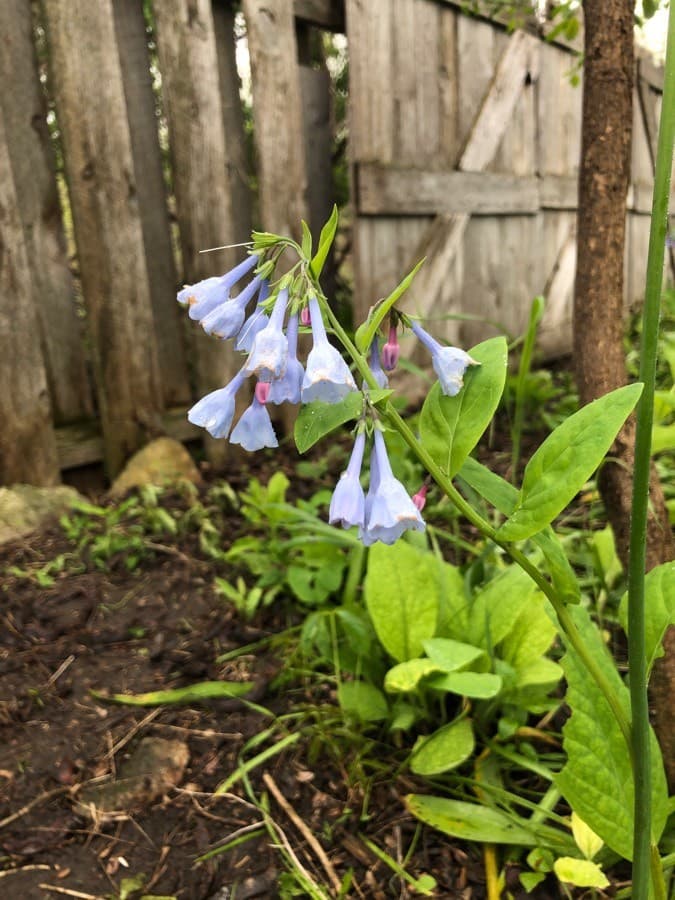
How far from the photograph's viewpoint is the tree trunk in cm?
141

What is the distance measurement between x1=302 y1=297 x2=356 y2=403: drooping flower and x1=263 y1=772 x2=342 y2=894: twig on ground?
39.2 inches

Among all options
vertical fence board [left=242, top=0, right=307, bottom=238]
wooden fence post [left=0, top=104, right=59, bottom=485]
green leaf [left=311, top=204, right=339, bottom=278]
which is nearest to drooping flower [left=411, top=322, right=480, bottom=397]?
green leaf [left=311, top=204, right=339, bottom=278]

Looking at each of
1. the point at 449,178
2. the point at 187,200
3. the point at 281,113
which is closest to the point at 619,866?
the point at 187,200

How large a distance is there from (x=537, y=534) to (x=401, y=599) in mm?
704

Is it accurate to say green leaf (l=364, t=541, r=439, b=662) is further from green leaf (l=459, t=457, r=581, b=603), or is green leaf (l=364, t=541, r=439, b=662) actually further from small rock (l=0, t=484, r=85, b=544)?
small rock (l=0, t=484, r=85, b=544)

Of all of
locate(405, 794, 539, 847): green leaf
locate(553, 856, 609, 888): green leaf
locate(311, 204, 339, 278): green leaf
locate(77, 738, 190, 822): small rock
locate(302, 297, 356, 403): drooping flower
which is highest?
locate(311, 204, 339, 278): green leaf

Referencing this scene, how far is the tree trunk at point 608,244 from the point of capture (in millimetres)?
1405

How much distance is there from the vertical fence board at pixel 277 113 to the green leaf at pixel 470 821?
2.70 m

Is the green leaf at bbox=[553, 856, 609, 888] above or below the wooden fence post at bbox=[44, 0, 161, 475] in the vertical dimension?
below

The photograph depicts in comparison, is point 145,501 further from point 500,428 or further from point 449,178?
point 449,178

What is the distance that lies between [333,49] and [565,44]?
1.94m

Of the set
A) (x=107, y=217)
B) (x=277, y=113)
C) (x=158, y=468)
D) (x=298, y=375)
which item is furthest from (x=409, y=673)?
(x=277, y=113)

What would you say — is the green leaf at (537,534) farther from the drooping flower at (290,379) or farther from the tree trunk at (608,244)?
the tree trunk at (608,244)

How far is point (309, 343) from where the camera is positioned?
3637 mm
